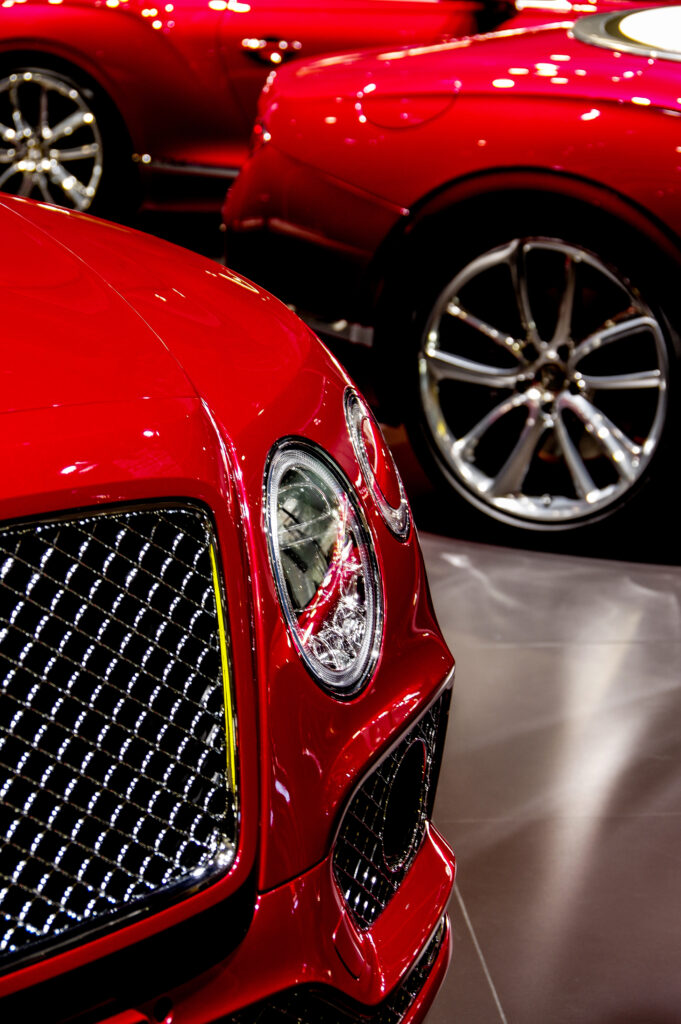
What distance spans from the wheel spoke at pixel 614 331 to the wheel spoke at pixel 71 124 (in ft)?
8.21

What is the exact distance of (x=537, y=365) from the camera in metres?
2.67

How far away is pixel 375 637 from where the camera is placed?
3.76ft

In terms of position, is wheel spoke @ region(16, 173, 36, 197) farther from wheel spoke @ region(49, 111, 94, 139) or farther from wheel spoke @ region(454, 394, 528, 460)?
wheel spoke @ region(454, 394, 528, 460)

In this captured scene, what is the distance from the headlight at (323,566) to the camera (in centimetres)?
108

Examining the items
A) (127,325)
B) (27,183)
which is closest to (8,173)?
(27,183)

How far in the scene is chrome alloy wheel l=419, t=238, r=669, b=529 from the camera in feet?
8.57

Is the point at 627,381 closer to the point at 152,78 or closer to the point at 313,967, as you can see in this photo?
the point at 313,967

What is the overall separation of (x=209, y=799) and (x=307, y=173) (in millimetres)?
2006

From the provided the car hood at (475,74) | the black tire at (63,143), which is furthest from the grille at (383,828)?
the black tire at (63,143)

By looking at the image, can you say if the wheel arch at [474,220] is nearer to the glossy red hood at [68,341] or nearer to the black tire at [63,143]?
the glossy red hood at [68,341]

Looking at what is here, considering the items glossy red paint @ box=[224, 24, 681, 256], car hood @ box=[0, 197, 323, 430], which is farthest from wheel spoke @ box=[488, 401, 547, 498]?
car hood @ box=[0, 197, 323, 430]

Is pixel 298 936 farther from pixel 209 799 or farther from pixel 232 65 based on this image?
pixel 232 65

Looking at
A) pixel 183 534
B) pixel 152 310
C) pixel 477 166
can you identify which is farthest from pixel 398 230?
pixel 183 534

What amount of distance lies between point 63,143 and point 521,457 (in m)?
2.65
